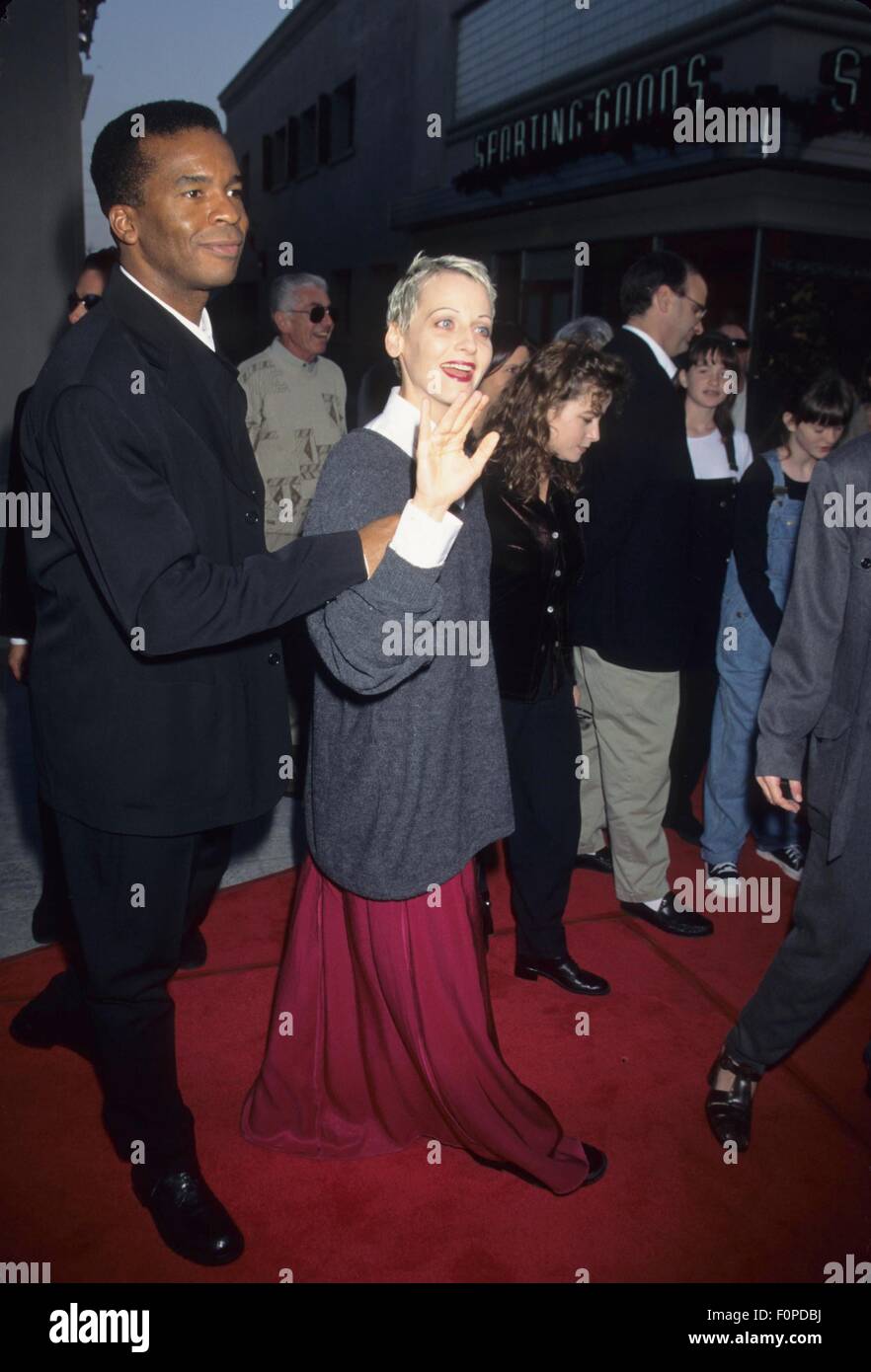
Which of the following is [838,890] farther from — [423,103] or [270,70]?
[270,70]

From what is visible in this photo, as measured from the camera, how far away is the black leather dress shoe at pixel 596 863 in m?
4.10

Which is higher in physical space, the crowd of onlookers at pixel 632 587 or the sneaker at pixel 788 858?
the crowd of onlookers at pixel 632 587

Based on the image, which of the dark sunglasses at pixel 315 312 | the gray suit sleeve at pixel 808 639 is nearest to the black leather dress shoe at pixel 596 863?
the gray suit sleeve at pixel 808 639

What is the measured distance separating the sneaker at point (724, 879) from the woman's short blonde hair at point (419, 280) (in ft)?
8.62

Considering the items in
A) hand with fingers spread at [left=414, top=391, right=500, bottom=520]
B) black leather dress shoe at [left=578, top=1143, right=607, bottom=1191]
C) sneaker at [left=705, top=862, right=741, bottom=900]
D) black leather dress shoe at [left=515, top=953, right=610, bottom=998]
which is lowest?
black leather dress shoe at [left=578, top=1143, right=607, bottom=1191]

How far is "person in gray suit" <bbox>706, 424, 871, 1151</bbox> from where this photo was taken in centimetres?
212

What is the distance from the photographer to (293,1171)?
94.7 inches

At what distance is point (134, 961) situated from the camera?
200 cm

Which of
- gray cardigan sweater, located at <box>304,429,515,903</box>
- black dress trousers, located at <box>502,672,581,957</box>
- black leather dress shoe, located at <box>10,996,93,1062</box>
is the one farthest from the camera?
black dress trousers, located at <box>502,672,581,957</box>

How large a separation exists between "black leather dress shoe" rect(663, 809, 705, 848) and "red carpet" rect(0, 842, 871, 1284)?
115 centimetres

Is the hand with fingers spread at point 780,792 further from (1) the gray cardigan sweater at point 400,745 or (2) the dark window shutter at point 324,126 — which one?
(2) the dark window shutter at point 324,126

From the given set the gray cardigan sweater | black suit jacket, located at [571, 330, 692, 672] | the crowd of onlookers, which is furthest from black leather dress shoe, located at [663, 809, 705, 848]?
the gray cardigan sweater

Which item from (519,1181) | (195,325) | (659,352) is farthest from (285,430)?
(519,1181)

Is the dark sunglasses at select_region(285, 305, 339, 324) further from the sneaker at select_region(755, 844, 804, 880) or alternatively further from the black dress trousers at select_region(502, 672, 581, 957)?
the sneaker at select_region(755, 844, 804, 880)
